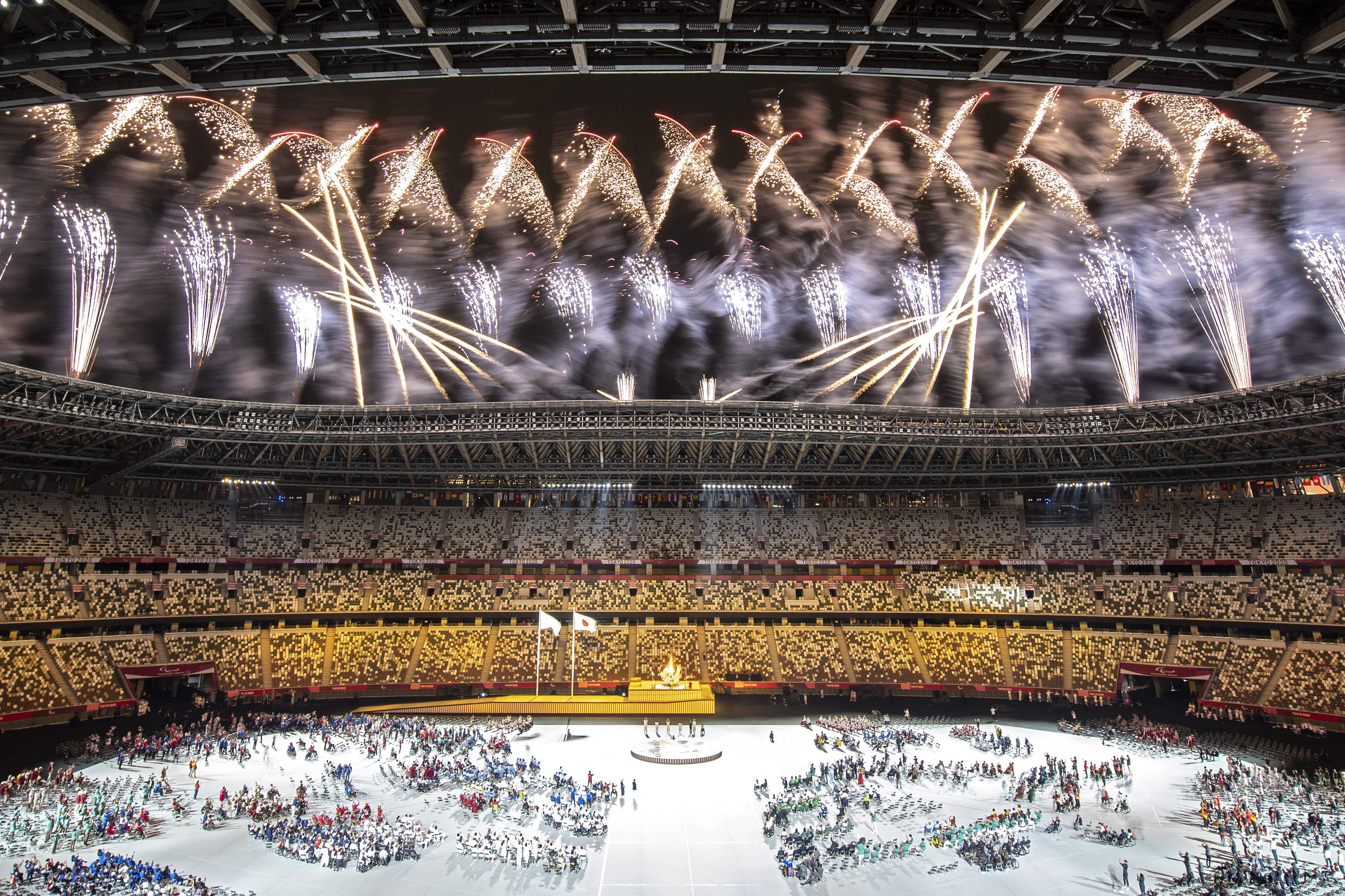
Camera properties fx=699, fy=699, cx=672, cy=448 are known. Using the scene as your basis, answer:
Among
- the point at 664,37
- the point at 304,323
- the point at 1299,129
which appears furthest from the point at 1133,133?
the point at 304,323

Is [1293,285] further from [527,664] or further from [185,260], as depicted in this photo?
[185,260]

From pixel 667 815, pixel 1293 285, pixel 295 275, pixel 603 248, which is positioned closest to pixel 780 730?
pixel 667 815

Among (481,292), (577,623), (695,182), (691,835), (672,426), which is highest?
(695,182)

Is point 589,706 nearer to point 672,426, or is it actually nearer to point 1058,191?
point 672,426

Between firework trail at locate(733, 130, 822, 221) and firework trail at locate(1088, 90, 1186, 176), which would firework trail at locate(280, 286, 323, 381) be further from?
firework trail at locate(1088, 90, 1186, 176)

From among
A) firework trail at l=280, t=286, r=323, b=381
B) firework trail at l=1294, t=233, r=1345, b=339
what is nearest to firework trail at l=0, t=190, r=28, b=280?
firework trail at l=280, t=286, r=323, b=381

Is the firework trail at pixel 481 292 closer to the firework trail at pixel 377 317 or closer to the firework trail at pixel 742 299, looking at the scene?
the firework trail at pixel 377 317
